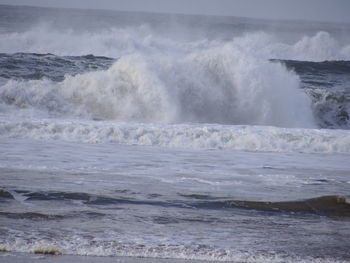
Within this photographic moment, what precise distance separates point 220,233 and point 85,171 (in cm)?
306

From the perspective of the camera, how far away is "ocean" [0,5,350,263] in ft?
17.6

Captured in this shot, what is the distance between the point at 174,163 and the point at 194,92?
7.25m

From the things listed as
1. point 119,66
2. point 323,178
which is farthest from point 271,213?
point 119,66

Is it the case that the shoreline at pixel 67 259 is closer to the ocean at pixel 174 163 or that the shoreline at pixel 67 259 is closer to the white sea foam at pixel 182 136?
the ocean at pixel 174 163

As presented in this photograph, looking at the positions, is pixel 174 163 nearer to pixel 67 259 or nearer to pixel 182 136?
pixel 182 136

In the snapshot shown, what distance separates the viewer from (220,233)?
5.64 metres

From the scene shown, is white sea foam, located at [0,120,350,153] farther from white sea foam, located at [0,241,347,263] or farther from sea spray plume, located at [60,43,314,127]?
white sea foam, located at [0,241,347,263]

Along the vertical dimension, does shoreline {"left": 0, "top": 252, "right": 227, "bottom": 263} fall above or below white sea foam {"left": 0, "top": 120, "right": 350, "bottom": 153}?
below

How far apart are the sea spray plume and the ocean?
0.13ft

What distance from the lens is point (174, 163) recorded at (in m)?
9.20

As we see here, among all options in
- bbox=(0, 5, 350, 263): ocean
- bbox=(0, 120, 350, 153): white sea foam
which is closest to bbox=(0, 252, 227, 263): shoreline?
bbox=(0, 5, 350, 263): ocean

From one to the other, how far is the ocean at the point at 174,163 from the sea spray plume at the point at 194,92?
0.04 meters

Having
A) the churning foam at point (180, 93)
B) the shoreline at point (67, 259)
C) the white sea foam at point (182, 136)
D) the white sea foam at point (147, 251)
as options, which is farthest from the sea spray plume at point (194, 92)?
the shoreline at point (67, 259)

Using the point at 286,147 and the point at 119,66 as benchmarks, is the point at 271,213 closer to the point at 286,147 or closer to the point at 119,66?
the point at 286,147
